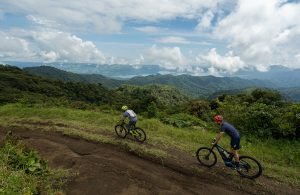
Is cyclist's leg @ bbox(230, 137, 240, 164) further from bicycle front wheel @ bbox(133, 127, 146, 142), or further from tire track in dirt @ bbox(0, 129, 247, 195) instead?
bicycle front wheel @ bbox(133, 127, 146, 142)

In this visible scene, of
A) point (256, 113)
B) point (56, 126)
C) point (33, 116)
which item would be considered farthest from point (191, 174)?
point (33, 116)

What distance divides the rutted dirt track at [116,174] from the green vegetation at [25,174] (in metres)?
0.65

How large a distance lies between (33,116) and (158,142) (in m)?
12.6

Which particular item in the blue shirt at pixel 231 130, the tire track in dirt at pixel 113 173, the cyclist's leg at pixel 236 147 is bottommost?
the tire track in dirt at pixel 113 173

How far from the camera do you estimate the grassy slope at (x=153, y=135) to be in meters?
15.9

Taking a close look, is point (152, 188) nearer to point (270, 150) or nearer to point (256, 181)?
point (256, 181)

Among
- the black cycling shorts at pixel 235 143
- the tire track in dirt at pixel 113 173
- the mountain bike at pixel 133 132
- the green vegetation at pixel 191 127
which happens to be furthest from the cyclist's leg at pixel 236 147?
the mountain bike at pixel 133 132

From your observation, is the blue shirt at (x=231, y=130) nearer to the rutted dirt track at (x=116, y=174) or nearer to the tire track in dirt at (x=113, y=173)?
the rutted dirt track at (x=116, y=174)

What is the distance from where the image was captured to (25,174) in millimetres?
11102

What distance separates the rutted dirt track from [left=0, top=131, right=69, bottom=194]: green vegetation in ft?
2.14

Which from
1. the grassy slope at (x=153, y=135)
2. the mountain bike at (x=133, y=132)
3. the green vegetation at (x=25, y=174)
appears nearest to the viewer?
the green vegetation at (x=25, y=174)

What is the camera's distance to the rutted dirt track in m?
11.5

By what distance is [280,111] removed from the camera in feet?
68.2

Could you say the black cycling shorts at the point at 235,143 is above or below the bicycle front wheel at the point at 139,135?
above
